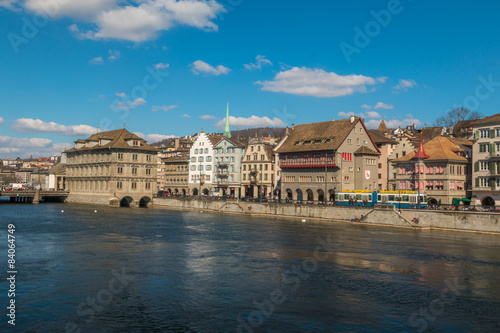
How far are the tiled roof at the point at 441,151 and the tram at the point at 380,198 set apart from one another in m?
10.6

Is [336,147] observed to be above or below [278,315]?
above

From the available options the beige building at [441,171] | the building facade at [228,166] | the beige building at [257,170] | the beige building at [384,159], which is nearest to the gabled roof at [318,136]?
the beige building at [257,170]

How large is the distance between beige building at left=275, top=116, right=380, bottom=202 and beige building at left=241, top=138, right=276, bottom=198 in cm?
1180

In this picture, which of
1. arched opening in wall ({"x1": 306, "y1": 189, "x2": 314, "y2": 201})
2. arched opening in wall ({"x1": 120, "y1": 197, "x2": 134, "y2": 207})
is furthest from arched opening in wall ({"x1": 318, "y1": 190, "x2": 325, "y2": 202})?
arched opening in wall ({"x1": 120, "y1": 197, "x2": 134, "y2": 207})

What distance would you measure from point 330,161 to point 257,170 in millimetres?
27087

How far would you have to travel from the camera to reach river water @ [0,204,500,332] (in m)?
23.7

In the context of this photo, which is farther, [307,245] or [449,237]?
[449,237]

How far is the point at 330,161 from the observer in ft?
300

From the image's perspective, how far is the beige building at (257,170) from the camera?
11362 cm

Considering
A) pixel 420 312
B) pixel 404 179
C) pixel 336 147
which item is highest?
pixel 336 147

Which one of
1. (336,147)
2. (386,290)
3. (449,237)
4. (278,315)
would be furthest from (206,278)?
(336,147)

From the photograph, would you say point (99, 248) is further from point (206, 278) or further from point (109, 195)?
point (109, 195)

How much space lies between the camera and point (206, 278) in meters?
32.5

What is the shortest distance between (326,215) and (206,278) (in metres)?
49.5
